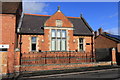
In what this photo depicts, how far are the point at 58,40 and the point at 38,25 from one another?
13.7 feet

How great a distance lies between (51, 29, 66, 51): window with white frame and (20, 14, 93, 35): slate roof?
186 cm

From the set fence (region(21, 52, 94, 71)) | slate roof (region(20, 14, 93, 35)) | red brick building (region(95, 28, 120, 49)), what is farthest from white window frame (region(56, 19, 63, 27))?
red brick building (region(95, 28, 120, 49))

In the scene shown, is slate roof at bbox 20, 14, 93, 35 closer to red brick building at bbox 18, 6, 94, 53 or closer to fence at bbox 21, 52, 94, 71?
red brick building at bbox 18, 6, 94, 53

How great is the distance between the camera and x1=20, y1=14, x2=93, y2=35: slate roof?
16281 millimetres

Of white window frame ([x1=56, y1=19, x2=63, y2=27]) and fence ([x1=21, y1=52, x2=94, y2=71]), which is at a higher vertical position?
white window frame ([x1=56, y1=19, x2=63, y2=27])

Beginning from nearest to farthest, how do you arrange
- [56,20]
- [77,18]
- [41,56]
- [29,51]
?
1. [41,56]
2. [29,51]
3. [56,20]
4. [77,18]

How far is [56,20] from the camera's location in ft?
55.0

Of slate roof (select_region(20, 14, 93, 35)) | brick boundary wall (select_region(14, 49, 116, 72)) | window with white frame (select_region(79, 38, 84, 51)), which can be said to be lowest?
brick boundary wall (select_region(14, 49, 116, 72))

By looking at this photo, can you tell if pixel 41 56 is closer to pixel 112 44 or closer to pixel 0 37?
pixel 0 37

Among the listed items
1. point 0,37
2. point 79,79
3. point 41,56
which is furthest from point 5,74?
point 79,79

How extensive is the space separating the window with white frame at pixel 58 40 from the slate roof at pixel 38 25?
6.11 ft

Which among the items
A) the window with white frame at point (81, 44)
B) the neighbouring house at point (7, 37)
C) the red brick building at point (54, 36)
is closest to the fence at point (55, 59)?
the red brick building at point (54, 36)

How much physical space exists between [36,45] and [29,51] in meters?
1.29

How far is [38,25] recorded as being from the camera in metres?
17.6
